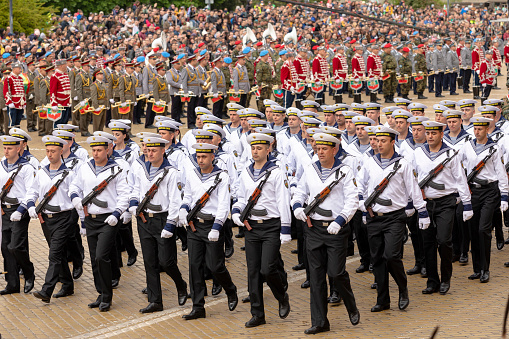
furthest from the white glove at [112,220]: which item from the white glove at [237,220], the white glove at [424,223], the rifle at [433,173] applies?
the rifle at [433,173]

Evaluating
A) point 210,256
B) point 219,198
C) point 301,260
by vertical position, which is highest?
point 219,198

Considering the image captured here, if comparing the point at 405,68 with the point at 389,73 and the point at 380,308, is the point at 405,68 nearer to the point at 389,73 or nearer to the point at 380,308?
the point at 389,73

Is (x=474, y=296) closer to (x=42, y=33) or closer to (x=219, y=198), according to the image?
(x=219, y=198)

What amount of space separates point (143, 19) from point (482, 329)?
30.4 m

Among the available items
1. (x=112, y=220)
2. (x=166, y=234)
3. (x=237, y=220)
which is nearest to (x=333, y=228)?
(x=237, y=220)

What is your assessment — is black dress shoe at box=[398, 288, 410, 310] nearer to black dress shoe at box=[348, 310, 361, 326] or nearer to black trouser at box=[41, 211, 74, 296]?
black dress shoe at box=[348, 310, 361, 326]

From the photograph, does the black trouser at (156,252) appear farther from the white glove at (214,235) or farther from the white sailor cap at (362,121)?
the white sailor cap at (362,121)

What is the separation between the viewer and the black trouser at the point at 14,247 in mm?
10430

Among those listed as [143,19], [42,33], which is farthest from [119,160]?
[143,19]

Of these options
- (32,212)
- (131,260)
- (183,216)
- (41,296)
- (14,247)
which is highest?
(183,216)

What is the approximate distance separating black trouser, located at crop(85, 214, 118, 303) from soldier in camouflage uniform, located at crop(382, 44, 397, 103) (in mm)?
18768

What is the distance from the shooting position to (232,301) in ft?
31.5

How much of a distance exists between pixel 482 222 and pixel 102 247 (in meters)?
4.60

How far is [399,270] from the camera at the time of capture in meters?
9.27
